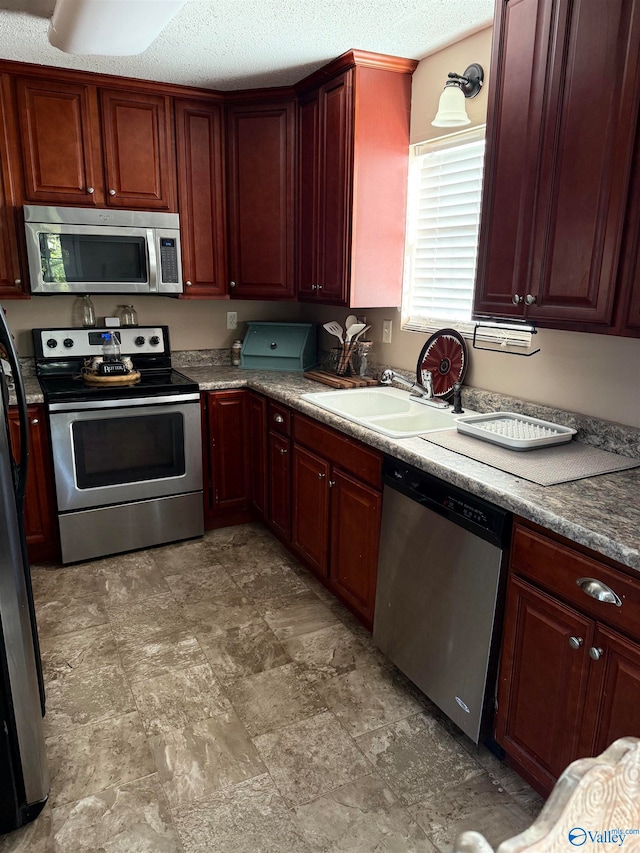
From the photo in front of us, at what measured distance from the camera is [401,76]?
2736 millimetres

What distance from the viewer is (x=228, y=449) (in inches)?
130

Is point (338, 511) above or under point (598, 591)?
under

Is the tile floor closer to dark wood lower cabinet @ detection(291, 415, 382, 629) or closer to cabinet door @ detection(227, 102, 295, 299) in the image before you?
dark wood lower cabinet @ detection(291, 415, 382, 629)

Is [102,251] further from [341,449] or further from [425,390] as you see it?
[425,390]

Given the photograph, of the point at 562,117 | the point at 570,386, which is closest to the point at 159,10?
the point at 562,117

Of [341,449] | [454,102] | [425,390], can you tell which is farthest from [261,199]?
[341,449]

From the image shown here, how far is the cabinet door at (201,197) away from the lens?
3.18m

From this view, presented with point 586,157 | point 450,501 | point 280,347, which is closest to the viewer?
point 586,157

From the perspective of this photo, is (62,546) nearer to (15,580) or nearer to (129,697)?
(129,697)

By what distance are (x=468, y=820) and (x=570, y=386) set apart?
4.60 ft

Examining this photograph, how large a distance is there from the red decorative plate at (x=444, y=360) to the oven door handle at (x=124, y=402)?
118 centimetres

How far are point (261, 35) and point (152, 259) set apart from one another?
1.19 metres

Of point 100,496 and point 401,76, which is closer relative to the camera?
point 401,76

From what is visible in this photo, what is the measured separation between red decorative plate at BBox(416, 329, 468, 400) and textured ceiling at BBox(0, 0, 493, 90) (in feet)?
3.88
